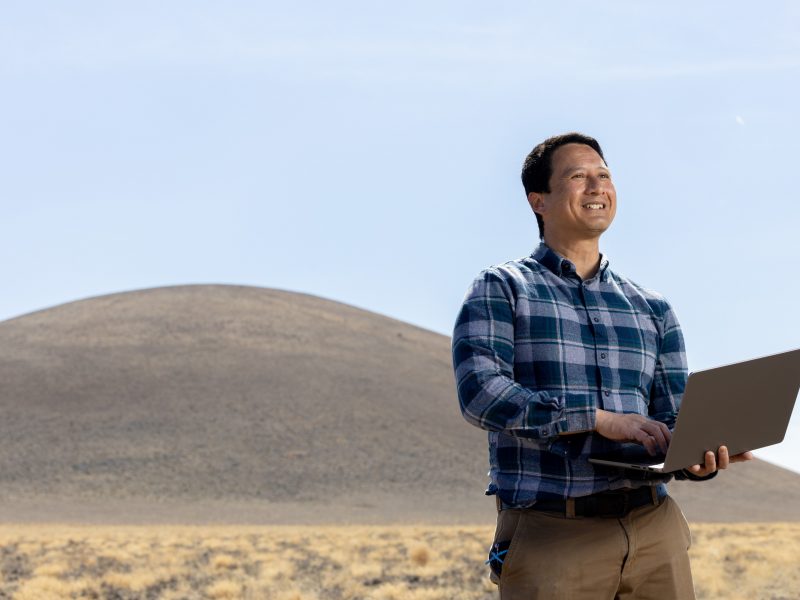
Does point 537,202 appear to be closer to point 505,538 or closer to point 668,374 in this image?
point 668,374

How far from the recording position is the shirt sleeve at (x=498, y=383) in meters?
3.04

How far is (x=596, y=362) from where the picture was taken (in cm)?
331

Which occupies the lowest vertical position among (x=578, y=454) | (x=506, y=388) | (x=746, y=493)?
(x=746, y=493)

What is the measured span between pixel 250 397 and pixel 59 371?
12906 mm

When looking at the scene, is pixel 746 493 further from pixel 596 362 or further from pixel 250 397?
pixel 596 362

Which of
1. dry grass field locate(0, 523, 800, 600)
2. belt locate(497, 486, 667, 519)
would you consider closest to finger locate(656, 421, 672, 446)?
belt locate(497, 486, 667, 519)

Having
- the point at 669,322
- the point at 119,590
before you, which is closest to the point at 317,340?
the point at 119,590

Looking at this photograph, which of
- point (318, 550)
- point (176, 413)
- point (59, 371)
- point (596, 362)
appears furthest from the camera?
point (59, 371)

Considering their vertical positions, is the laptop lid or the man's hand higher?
the laptop lid

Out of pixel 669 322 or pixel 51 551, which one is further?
pixel 51 551

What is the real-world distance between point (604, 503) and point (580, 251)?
0.84 meters

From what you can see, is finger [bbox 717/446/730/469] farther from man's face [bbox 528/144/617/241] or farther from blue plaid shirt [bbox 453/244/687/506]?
man's face [bbox 528/144/617/241]

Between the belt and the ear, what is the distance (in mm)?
979

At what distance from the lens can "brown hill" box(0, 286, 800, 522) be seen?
154 ft
